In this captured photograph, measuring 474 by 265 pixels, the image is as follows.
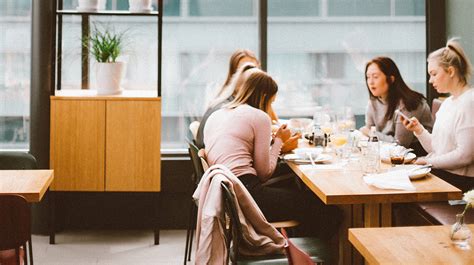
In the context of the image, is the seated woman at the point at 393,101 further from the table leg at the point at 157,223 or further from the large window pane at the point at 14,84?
the large window pane at the point at 14,84

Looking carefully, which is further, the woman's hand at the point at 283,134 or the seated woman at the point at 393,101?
the seated woman at the point at 393,101

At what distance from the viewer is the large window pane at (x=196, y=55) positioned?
5.87 meters

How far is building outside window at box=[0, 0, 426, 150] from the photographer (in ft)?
18.8

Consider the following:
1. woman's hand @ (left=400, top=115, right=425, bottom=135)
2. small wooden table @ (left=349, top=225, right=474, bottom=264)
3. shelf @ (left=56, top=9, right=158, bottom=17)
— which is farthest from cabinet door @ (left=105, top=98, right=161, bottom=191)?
small wooden table @ (left=349, top=225, right=474, bottom=264)

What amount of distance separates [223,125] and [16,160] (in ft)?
4.35

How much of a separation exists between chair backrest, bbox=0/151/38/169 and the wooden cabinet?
36.5 inches

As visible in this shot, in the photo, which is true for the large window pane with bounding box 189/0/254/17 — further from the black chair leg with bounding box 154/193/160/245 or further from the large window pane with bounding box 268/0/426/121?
the black chair leg with bounding box 154/193/160/245

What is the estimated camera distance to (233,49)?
592 centimetres

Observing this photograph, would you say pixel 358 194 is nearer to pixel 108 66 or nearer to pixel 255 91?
pixel 255 91

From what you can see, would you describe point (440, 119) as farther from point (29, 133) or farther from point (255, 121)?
point (29, 133)

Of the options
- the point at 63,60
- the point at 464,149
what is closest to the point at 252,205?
the point at 464,149

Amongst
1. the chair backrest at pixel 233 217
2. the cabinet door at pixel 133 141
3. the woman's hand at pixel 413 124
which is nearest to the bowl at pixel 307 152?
the woman's hand at pixel 413 124

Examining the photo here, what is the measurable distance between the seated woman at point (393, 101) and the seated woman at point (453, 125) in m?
0.48

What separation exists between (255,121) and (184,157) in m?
1.91
